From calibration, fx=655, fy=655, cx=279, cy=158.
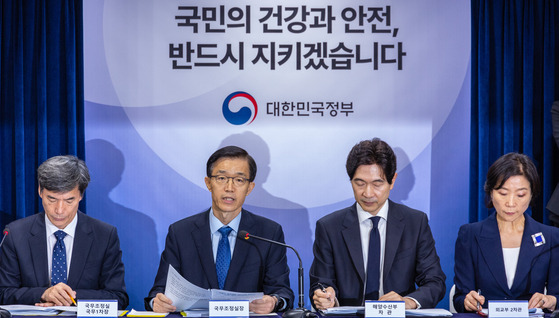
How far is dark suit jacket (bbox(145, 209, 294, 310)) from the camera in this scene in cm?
335

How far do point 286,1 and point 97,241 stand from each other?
7.05 feet

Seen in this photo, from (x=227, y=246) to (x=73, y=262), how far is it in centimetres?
79

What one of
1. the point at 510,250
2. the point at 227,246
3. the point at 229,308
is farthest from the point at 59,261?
the point at 510,250

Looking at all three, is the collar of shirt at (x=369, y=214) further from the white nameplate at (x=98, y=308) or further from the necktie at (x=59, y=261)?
the necktie at (x=59, y=261)

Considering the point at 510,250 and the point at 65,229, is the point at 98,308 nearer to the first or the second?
the point at 65,229

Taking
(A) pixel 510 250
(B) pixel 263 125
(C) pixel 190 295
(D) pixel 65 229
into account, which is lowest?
(C) pixel 190 295

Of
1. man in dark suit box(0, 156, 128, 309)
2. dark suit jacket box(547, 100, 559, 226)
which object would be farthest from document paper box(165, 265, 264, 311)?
dark suit jacket box(547, 100, 559, 226)

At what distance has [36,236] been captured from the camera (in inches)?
132

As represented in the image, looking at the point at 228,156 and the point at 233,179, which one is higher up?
the point at 228,156

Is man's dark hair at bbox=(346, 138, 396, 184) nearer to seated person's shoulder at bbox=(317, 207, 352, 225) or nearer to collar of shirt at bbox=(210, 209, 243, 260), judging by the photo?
seated person's shoulder at bbox=(317, 207, 352, 225)

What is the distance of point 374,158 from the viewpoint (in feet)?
11.1

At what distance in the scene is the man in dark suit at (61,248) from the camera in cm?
329

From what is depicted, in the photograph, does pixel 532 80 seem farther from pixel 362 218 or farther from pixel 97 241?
pixel 97 241

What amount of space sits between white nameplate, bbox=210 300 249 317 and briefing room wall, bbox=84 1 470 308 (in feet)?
6.09
